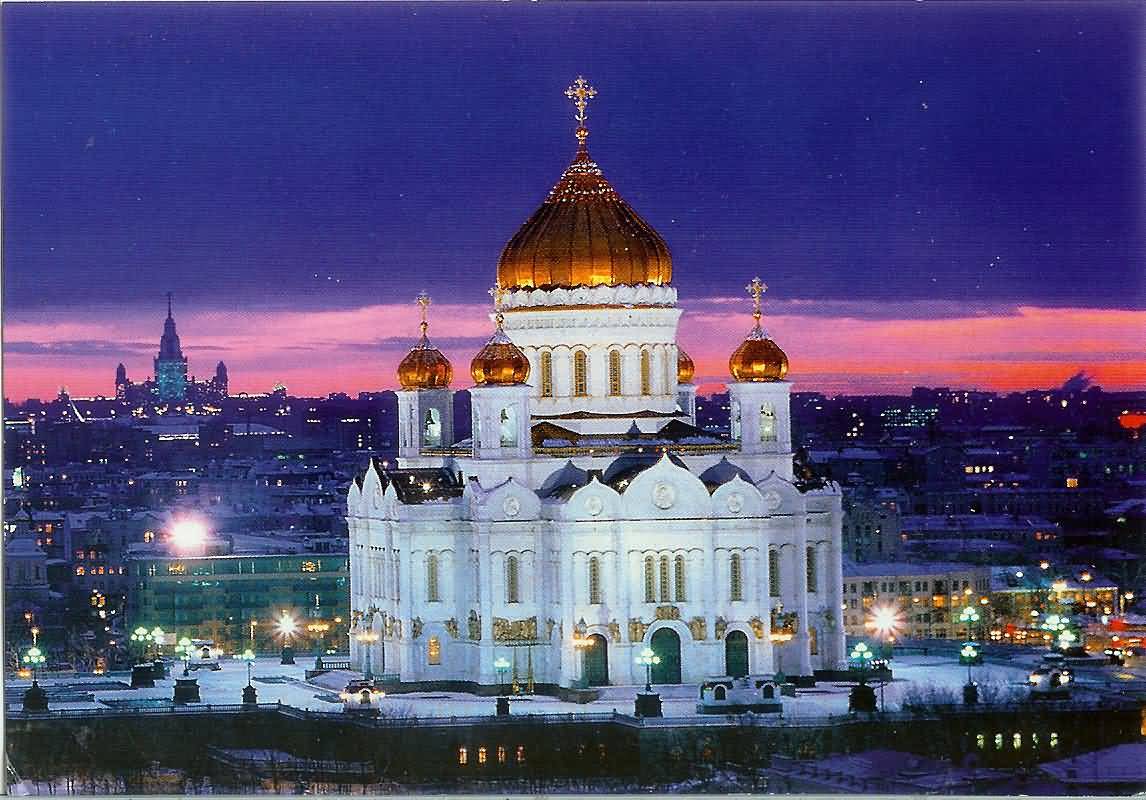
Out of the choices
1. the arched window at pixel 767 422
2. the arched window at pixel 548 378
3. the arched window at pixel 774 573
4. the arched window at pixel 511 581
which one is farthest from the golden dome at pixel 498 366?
the arched window at pixel 774 573

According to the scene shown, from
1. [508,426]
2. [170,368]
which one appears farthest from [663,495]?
[170,368]

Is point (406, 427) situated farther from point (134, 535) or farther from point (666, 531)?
point (134, 535)

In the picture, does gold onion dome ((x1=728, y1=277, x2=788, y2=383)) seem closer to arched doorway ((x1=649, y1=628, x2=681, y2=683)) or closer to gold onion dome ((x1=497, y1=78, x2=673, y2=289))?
gold onion dome ((x1=497, y1=78, x2=673, y2=289))

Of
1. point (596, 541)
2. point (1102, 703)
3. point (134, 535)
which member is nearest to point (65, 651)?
point (134, 535)

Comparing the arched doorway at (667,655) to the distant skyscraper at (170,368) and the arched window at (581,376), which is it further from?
the distant skyscraper at (170,368)

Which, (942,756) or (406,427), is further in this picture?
(406,427)

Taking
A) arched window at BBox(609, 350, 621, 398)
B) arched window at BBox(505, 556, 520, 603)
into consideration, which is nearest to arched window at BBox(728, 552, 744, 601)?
arched window at BBox(505, 556, 520, 603)
